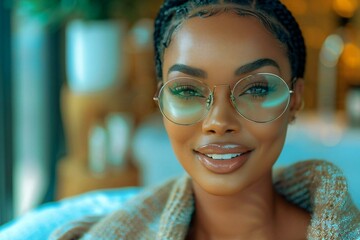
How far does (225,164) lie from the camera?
105 cm

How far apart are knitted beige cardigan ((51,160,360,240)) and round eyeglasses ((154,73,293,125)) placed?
0.17 metres

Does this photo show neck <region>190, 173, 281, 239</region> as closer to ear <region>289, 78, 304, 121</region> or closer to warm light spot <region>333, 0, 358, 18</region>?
ear <region>289, 78, 304, 121</region>

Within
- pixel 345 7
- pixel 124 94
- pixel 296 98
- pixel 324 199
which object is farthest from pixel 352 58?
pixel 324 199

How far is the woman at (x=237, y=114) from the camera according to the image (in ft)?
3.40

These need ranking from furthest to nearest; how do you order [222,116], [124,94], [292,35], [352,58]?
[124,94] < [352,58] < [292,35] < [222,116]

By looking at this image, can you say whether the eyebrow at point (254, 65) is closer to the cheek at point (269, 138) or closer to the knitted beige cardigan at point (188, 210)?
the cheek at point (269, 138)

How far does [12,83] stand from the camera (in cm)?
264

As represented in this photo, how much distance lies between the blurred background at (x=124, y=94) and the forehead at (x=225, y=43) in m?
1.25

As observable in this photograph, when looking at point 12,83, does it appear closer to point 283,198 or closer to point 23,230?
point 23,230

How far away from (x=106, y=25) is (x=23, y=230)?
135 centimetres

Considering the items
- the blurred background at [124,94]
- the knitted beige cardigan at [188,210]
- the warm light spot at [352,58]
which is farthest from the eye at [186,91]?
the warm light spot at [352,58]

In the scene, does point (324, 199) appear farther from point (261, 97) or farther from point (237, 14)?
point (237, 14)

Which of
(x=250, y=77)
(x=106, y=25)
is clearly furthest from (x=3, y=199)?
(x=250, y=77)

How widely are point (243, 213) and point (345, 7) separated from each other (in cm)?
160
